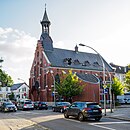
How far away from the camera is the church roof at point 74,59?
68.2m

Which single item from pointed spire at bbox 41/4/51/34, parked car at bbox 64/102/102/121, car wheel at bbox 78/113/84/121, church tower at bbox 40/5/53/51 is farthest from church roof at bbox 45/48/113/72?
car wheel at bbox 78/113/84/121

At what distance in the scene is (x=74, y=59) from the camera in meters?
73.2


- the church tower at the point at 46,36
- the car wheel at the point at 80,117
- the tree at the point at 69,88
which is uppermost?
the church tower at the point at 46,36

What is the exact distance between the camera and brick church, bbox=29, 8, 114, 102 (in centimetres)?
6122

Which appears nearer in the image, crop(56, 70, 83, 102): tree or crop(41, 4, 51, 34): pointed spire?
crop(56, 70, 83, 102): tree

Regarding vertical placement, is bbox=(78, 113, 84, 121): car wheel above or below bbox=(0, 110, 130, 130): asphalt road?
above

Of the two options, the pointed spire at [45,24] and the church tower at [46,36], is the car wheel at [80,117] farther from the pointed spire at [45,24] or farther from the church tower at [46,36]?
the pointed spire at [45,24]

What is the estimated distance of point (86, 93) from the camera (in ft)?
198

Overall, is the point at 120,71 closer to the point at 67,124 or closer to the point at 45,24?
the point at 45,24

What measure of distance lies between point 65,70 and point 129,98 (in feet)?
57.3

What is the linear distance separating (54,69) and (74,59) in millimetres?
9497

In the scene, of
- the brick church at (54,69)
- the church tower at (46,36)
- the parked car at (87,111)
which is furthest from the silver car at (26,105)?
the church tower at (46,36)

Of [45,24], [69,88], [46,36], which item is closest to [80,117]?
[69,88]

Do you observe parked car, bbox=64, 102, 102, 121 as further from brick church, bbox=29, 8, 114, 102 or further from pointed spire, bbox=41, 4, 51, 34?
pointed spire, bbox=41, 4, 51, 34
